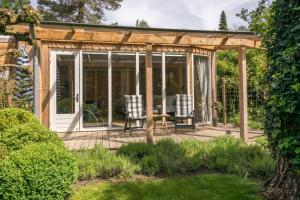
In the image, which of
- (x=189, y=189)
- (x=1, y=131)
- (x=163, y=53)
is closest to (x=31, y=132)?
(x=1, y=131)

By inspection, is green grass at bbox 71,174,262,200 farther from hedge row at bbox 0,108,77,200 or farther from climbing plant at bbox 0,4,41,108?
climbing plant at bbox 0,4,41,108

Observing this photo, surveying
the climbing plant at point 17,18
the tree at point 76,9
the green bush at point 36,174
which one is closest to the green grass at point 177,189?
the green bush at point 36,174

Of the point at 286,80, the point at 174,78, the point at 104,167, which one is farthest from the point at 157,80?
the point at 286,80

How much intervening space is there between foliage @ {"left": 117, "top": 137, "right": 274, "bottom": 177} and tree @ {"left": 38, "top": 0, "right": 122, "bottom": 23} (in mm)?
17342

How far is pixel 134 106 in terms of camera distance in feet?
26.4

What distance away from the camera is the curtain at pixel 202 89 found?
9.67 meters

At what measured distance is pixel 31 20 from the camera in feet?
17.0

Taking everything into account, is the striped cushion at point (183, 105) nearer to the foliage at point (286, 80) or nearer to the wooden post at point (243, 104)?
the wooden post at point (243, 104)

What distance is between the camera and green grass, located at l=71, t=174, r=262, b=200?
3539 mm

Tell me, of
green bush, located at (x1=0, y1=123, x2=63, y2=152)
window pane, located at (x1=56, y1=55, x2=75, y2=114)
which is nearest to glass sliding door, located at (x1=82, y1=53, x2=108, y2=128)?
window pane, located at (x1=56, y1=55, x2=75, y2=114)

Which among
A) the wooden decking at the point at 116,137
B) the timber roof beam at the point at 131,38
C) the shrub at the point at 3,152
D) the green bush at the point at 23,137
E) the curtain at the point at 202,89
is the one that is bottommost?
the wooden decking at the point at 116,137

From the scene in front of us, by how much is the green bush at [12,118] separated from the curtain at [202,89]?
634 centimetres

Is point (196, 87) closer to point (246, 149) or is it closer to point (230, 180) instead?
point (246, 149)

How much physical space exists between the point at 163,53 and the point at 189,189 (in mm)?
6068
